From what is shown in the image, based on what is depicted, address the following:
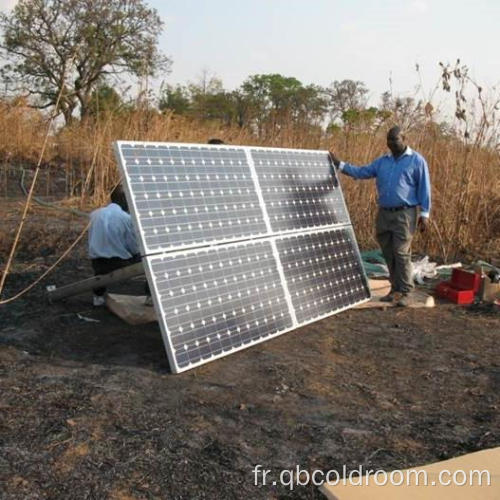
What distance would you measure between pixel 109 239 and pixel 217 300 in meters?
1.94

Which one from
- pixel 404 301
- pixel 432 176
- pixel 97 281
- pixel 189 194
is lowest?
pixel 404 301

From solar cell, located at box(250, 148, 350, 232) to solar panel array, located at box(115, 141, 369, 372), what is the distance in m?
0.01

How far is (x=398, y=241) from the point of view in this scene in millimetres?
6324

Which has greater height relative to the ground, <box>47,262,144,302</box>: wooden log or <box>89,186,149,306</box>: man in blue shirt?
<box>89,186,149,306</box>: man in blue shirt

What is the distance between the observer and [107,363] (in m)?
4.52

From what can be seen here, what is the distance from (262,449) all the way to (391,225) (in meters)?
3.62

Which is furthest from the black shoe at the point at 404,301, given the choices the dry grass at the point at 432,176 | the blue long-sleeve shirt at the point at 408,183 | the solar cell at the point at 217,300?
the dry grass at the point at 432,176

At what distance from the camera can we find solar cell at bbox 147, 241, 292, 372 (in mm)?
4273

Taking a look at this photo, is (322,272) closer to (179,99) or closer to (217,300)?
(217,300)

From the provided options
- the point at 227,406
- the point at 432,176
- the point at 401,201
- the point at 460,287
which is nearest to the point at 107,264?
the point at 227,406

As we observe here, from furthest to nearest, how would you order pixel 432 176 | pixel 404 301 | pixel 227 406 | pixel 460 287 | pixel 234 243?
pixel 432 176, pixel 460 287, pixel 404 301, pixel 234 243, pixel 227 406

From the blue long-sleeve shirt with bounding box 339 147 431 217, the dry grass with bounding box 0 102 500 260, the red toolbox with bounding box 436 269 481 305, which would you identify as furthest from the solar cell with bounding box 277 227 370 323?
the dry grass with bounding box 0 102 500 260

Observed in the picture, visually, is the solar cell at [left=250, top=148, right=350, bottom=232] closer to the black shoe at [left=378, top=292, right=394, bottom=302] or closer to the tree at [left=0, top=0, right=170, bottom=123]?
the black shoe at [left=378, top=292, right=394, bottom=302]

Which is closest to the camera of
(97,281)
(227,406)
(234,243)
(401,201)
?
(227,406)
